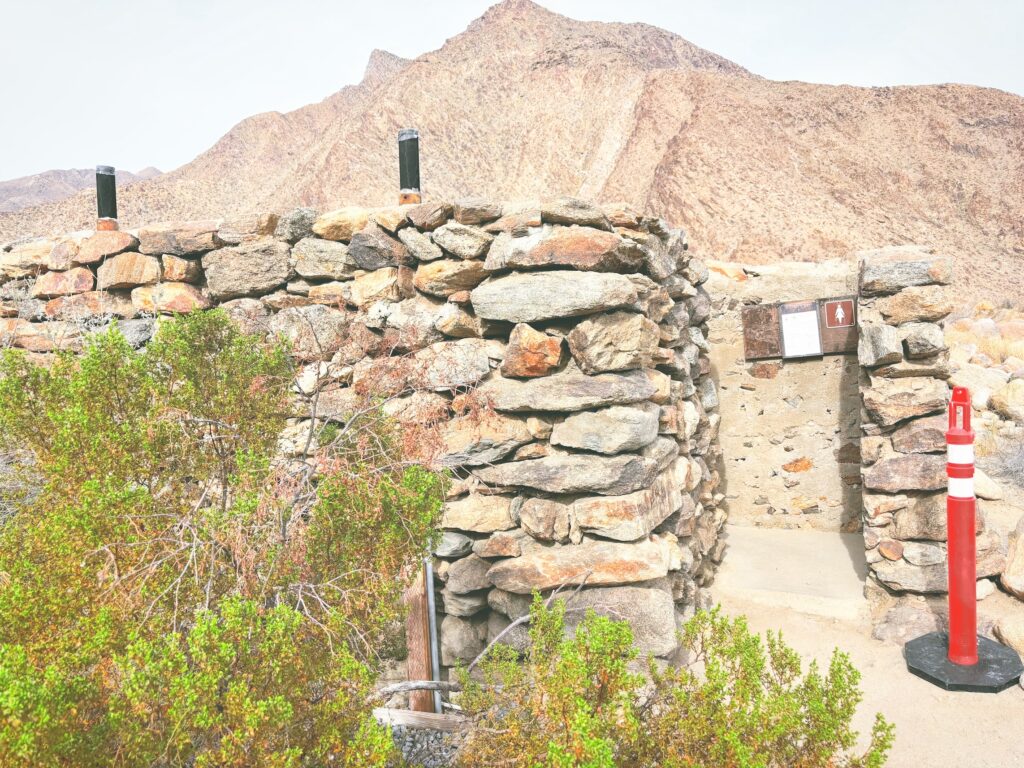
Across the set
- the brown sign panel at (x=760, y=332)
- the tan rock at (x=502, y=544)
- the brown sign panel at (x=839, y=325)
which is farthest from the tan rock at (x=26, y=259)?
the brown sign panel at (x=839, y=325)

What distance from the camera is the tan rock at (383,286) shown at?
3.44m

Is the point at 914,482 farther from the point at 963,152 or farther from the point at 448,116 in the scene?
the point at 448,116

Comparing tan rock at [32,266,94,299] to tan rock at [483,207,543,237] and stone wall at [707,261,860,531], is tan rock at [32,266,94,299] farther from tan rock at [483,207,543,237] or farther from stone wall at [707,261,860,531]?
stone wall at [707,261,860,531]

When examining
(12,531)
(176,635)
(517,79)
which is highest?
(517,79)

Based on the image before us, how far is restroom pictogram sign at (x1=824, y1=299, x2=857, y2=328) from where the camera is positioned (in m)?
5.09

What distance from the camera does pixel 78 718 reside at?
1.46 meters

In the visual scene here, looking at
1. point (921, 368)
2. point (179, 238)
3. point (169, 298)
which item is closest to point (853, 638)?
point (921, 368)

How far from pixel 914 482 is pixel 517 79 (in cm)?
1888

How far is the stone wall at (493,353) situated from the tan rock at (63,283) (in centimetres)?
11

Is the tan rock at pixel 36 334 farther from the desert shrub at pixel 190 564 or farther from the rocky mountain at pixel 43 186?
the rocky mountain at pixel 43 186

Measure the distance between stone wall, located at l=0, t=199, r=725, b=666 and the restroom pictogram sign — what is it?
200 cm

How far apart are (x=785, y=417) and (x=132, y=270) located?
4599mm

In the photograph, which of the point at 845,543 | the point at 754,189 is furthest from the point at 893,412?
the point at 754,189

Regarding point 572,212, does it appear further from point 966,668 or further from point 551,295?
point 966,668
